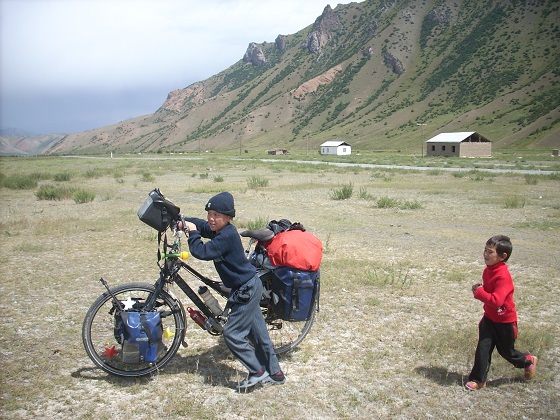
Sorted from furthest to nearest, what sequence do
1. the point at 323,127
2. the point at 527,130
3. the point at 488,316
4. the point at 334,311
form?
the point at 323,127
the point at 527,130
the point at 334,311
the point at 488,316

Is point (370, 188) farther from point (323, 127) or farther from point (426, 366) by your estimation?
point (323, 127)

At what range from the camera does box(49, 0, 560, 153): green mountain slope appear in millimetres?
102812

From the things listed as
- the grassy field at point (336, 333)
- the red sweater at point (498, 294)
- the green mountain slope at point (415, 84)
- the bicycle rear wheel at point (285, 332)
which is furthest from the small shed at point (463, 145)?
the red sweater at point (498, 294)

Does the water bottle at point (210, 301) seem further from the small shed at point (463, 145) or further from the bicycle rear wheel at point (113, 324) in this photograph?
the small shed at point (463, 145)

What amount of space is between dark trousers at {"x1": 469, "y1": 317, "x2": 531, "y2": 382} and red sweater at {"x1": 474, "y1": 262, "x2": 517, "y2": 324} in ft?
0.40

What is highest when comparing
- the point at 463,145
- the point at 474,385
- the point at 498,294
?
the point at 463,145

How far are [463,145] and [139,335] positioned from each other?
2935 inches

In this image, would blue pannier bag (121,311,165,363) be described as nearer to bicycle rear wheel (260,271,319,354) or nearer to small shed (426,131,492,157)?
bicycle rear wheel (260,271,319,354)

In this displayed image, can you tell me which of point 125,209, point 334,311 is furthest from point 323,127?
point 334,311

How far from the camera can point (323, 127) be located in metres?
149

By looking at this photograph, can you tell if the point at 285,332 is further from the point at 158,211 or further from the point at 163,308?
the point at 158,211

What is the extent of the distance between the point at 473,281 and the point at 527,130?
297 feet

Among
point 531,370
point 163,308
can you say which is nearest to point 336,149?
point 531,370

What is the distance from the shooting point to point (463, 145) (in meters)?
71.9
